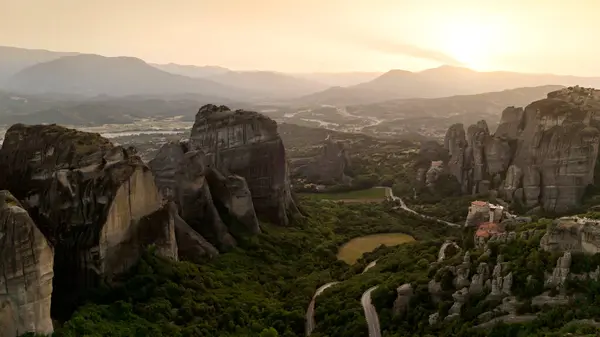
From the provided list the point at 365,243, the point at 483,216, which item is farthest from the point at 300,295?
the point at 365,243

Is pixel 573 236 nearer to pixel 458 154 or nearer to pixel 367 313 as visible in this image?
pixel 367 313

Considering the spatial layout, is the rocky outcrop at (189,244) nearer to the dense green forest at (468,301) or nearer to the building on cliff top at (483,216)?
the dense green forest at (468,301)

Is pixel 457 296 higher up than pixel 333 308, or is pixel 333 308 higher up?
pixel 457 296

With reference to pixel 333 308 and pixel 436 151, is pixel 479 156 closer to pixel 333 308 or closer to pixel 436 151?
pixel 436 151

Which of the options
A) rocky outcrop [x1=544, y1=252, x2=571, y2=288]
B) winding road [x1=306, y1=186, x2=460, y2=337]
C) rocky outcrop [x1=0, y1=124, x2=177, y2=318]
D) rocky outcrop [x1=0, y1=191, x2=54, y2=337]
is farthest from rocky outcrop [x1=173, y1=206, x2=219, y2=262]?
rocky outcrop [x1=544, y1=252, x2=571, y2=288]

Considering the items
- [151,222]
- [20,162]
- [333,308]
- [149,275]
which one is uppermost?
[20,162]

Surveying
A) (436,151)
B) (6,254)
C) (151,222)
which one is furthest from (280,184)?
(436,151)
